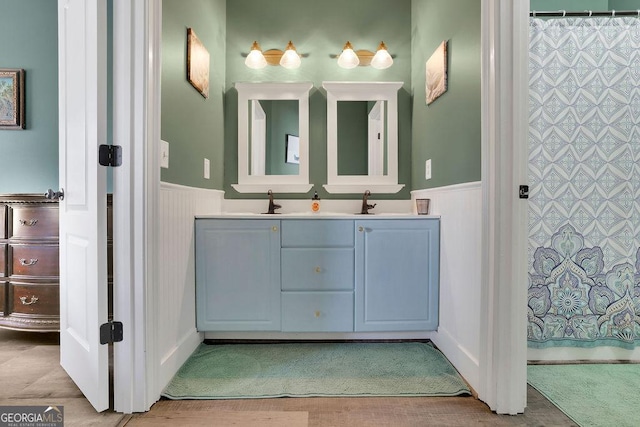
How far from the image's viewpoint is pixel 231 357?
189 centimetres

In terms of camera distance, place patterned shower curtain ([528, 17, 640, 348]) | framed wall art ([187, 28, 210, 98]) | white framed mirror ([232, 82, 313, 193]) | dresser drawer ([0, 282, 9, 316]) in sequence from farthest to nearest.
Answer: white framed mirror ([232, 82, 313, 193]) < dresser drawer ([0, 282, 9, 316]) < framed wall art ([187, 28, 210, 98]) < patterned shower curtain ([528, 17, 640, 348])

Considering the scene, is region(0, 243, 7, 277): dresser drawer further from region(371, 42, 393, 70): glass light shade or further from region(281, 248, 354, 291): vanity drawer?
region(371, 42, 393, 70): glass light shade

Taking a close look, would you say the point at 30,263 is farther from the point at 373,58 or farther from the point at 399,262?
the point at 373,58

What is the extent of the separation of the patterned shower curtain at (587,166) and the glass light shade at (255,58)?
5.82 ft

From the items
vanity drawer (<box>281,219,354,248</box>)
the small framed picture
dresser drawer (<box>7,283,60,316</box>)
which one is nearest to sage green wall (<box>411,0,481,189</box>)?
vanity drawer (<box>281,219,354,248</box>)

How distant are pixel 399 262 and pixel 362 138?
106 centimetres

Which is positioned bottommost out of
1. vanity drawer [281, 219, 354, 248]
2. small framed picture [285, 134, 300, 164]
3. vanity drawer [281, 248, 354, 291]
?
vanity drawer [281, 248, 354, 291]

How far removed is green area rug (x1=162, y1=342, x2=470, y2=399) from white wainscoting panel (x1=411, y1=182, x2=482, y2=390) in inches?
4.5

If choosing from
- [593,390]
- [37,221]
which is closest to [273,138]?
[37,221]

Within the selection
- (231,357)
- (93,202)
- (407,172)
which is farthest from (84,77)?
(407,172)

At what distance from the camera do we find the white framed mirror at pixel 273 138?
256 centimetres

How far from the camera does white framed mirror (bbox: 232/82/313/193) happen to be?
8.39 ft

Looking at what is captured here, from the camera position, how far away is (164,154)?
1571 millimetres

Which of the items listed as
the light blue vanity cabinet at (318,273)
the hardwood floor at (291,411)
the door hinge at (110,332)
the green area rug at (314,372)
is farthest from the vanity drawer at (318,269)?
the door hinge at (110,332)
